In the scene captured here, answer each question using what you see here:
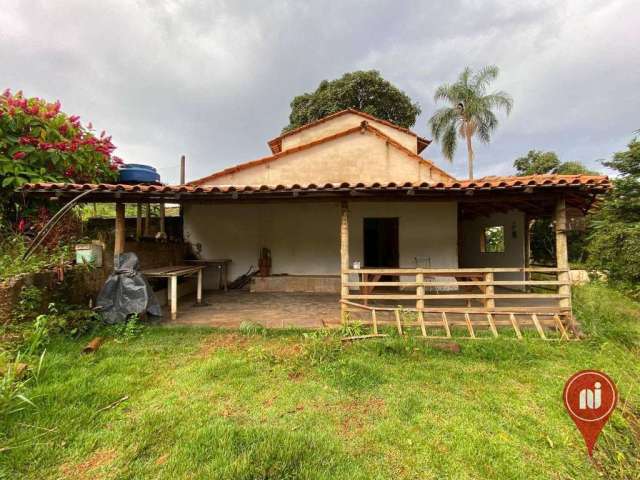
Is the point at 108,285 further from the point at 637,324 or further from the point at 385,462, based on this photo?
the point at 637,324

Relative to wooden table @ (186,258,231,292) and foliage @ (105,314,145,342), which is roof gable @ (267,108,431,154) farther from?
foliage @ (105,314,145,342)

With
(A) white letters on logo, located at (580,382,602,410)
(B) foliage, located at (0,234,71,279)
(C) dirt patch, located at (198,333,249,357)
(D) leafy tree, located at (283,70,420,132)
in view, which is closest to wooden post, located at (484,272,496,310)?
(A) white letters on logo, located at (580,382,602,410)

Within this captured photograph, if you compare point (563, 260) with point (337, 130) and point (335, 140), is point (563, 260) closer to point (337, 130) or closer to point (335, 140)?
point (335, 140)

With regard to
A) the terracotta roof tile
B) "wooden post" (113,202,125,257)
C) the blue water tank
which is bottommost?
"wooden post" (113,202,125,257)

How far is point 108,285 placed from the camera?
480 centimetres

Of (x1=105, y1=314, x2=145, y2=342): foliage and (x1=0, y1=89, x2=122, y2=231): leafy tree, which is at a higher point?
(x1=0, y1=89, x2=122, y2=231): leafy tree

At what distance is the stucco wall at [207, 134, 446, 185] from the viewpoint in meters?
9.04

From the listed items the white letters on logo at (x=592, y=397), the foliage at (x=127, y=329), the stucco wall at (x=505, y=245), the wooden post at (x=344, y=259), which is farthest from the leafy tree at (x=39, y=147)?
the stucco wall at (x=505, y=245)

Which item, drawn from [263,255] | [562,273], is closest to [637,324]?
[562,273]

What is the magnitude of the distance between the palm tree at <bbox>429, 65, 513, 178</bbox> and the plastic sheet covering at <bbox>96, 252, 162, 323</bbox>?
19144 mm

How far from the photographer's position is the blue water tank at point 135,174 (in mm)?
7047

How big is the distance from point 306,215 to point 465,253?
24.8 feet

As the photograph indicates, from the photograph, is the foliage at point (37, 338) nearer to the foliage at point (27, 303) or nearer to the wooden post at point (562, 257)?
the foliage at point (27, 303)

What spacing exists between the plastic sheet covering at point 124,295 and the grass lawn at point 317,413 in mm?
669
